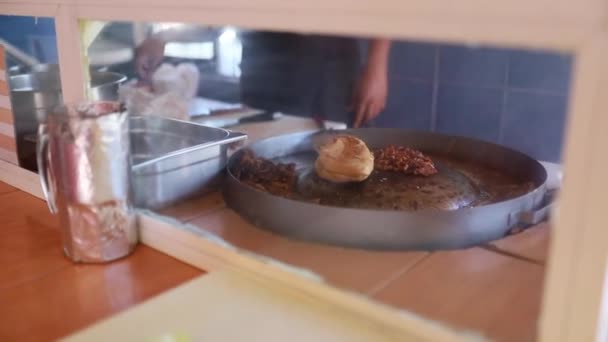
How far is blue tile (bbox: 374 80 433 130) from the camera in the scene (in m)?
0.74

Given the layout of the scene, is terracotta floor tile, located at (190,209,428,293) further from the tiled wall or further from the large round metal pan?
the tiled wall

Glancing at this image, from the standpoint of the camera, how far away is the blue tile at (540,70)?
1.43 feet

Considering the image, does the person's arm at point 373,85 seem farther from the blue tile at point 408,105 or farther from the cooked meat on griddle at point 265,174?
the cooked meat on griddle at point 265,174

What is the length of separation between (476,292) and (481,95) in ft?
0.93

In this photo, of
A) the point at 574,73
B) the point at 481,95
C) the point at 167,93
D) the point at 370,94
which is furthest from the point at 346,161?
the point at 574,73

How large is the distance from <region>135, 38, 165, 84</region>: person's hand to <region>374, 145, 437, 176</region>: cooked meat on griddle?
0.36 metres

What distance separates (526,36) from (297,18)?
0.71ft

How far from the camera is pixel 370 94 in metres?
0.78

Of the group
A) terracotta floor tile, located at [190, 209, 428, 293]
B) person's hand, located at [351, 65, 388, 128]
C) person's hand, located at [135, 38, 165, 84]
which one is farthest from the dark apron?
terracotta floor tile, located at [190, 209, 428, 293]

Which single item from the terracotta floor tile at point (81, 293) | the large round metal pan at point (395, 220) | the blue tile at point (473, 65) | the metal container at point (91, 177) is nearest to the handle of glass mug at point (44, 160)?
the metal container at point (91, 177)

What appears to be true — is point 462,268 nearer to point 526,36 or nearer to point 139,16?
point 526,36

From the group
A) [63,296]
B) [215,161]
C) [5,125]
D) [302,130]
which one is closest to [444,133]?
[302,130]

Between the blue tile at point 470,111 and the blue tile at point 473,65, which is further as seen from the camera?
the blue tile at point 470,111

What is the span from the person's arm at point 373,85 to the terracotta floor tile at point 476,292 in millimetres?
228
